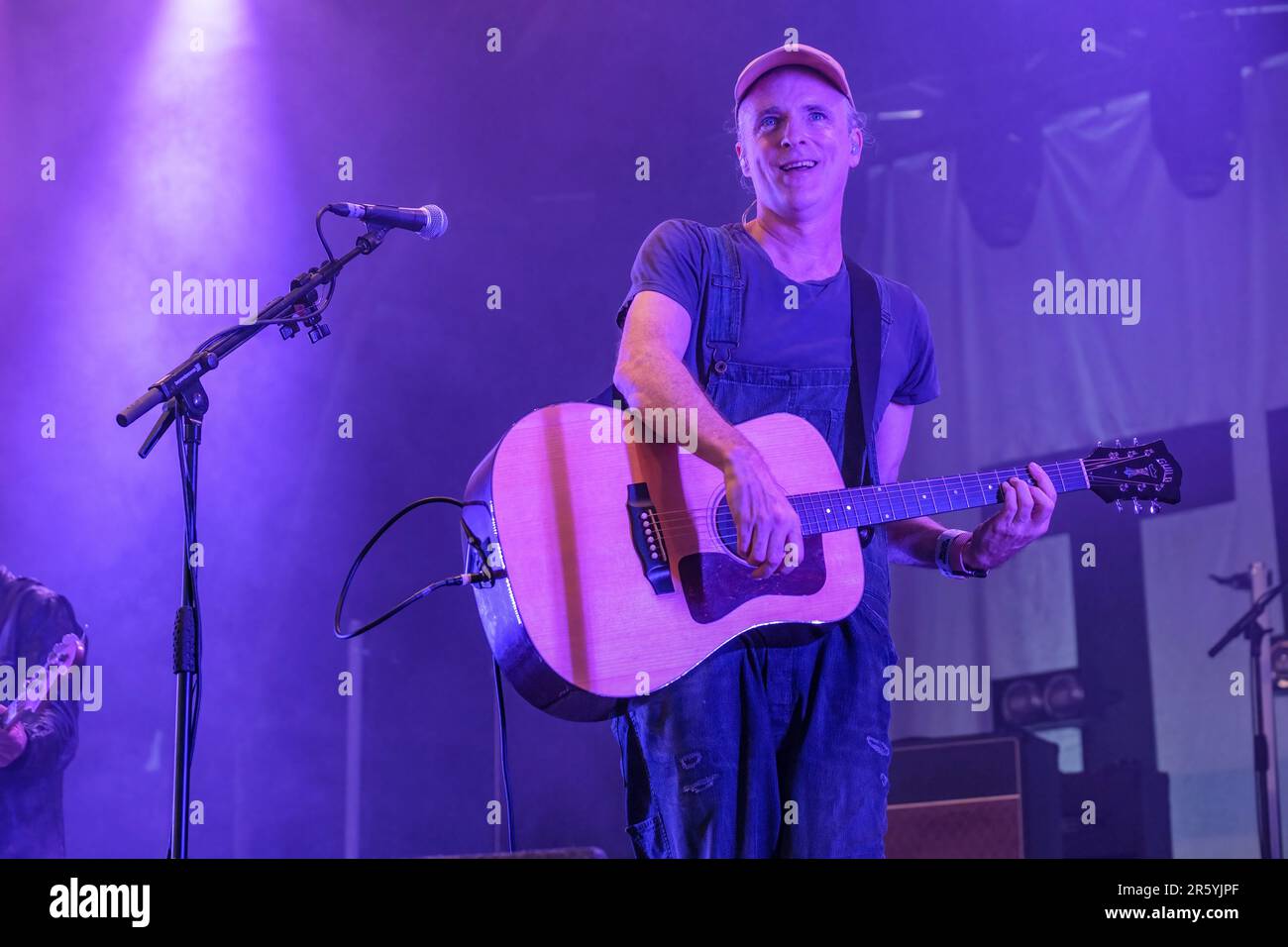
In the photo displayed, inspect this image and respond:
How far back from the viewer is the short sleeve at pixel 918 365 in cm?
308

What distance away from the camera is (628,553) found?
2668mm

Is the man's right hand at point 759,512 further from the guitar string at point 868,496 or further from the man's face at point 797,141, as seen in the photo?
the man's face at point 797,141

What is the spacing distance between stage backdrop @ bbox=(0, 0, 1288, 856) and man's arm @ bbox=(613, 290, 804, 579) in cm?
215

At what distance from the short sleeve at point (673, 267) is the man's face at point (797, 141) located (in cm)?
24

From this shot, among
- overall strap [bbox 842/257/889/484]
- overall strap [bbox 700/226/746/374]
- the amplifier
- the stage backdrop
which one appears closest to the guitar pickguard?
overall strap [bbox 842/257/889/484]

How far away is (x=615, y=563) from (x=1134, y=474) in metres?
1.38

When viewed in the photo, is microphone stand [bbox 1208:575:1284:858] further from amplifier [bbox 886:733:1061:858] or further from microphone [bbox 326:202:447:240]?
microphone [bbox 326:202:447:240]

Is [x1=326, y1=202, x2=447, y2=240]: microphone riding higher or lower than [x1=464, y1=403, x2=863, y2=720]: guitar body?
higher

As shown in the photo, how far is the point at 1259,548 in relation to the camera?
15.3ft

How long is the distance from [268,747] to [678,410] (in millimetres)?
2918

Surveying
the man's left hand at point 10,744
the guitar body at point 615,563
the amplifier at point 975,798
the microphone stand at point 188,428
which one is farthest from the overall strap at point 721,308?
the man's left hand at point 10,744

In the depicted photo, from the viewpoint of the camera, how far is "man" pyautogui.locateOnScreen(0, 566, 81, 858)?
4.06 metres
